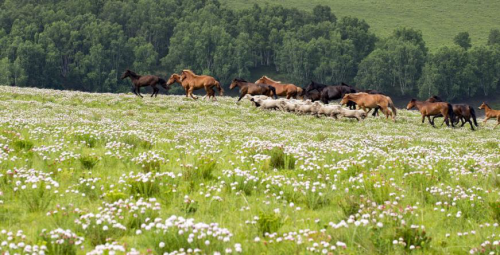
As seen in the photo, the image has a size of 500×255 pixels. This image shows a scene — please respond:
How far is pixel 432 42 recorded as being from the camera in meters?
180

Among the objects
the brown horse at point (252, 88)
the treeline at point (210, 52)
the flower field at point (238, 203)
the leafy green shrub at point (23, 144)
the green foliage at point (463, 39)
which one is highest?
the green foliage at point (463, 39)

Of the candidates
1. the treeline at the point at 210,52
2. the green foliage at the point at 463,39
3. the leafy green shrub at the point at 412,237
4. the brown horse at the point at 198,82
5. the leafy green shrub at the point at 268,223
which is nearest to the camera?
the leafy green shrub at the point at 412,237

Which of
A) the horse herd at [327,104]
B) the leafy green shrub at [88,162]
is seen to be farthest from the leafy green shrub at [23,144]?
the horse herd at [327,104]

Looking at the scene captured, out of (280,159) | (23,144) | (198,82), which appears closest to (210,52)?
(198,82)

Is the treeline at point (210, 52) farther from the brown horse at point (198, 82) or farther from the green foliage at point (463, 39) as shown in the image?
the brown horse at point (198, 82)

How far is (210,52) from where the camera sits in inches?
6196

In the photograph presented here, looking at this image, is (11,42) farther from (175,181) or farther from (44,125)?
(175,181)

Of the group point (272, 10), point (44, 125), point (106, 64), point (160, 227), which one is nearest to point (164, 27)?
point (106, 64)

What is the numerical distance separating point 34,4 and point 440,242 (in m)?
208

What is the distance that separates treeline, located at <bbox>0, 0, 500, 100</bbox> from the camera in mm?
135625

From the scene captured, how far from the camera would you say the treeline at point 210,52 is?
136 m

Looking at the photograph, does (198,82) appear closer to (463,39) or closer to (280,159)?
(280,159)

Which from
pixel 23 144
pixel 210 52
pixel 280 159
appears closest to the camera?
pixel 280 159

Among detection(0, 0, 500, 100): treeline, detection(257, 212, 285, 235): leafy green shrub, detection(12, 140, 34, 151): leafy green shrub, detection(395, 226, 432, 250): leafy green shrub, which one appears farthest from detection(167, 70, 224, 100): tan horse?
detection(0, 0, 500, 100): treeline
